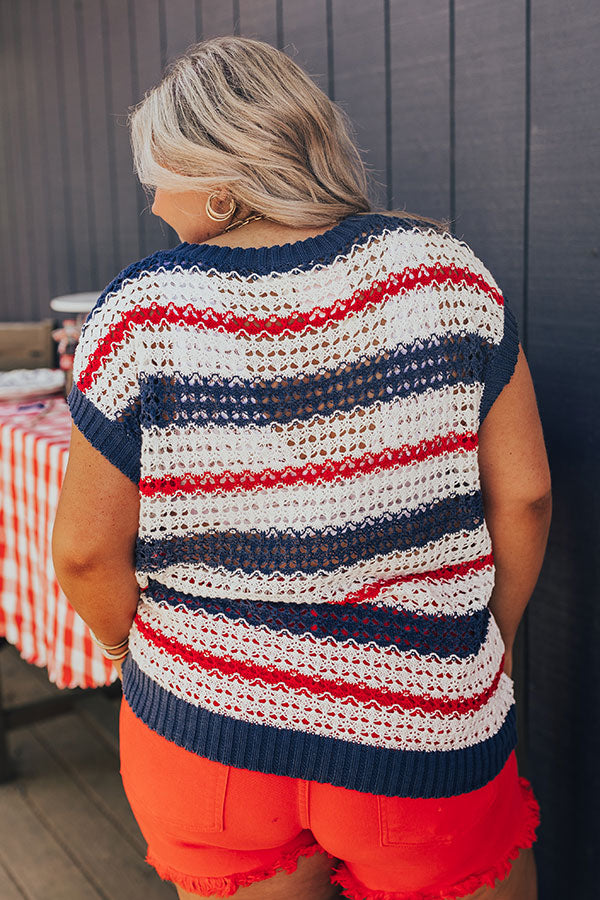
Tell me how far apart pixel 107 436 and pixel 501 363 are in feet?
1.37

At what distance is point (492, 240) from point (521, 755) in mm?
916

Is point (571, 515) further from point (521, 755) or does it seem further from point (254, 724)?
point (254, 724)

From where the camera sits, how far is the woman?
0.84 metres

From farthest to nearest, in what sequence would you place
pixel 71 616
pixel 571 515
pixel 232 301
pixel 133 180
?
pixel 133 180, pixel 71 616, pixel 571 515, pixel 232 301

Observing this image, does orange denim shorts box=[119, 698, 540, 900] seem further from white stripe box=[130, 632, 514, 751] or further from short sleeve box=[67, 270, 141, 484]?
short sleeve box=[67, 270, 141, 484]

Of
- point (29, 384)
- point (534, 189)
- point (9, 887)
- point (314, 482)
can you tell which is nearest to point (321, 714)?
point (314, 482)

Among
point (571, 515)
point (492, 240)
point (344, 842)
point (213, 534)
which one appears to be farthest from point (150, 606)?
point (492, 240)

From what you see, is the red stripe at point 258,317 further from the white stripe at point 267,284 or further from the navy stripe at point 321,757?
the navy stripe at point 321,757

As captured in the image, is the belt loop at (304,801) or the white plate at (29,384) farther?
the white plate at (29,384)

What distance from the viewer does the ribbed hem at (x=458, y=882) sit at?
918mm

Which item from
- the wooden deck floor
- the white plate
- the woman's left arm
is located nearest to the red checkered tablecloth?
the white plate

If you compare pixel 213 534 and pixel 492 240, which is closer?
pixel 213 534

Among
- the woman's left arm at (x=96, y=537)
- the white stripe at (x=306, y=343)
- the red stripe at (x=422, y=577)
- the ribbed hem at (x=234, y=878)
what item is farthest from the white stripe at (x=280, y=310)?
the ribbed hem at (x=234, y=878)

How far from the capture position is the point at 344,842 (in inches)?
34.8
